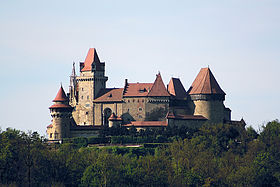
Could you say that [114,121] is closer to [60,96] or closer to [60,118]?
[60,118]

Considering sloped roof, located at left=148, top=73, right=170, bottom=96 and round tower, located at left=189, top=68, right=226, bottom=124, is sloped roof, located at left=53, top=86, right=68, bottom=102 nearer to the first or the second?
sloped roof, located at left=148, top=73, right=170, bottom=96

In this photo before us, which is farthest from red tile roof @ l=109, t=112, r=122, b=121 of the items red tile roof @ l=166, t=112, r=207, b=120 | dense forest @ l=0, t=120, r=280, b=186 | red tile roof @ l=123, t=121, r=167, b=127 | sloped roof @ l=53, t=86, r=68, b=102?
dense forest @ l=0, t=120, r=280, b=186

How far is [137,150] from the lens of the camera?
127938 millimetres

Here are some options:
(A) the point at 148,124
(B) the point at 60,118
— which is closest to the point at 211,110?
(A) the point at 148,124

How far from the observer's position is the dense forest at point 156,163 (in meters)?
96.6

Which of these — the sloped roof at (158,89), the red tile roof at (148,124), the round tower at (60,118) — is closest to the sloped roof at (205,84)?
the sloped roof at (158,89)

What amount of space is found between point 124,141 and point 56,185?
41.1 meters

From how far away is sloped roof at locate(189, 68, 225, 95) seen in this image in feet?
459

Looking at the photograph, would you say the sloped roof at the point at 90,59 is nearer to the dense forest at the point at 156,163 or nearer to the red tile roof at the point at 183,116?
the red tile roof at the point at 183,116

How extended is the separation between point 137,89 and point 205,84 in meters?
12.7

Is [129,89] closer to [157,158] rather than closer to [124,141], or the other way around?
[124,141]

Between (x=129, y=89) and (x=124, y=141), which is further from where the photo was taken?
(x=129, y=89)

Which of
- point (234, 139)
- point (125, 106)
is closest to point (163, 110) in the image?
point (125, 106)

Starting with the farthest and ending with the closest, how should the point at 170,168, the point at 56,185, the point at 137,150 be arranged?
the point at 137,150
the point at 170,168
the point at 56,185
